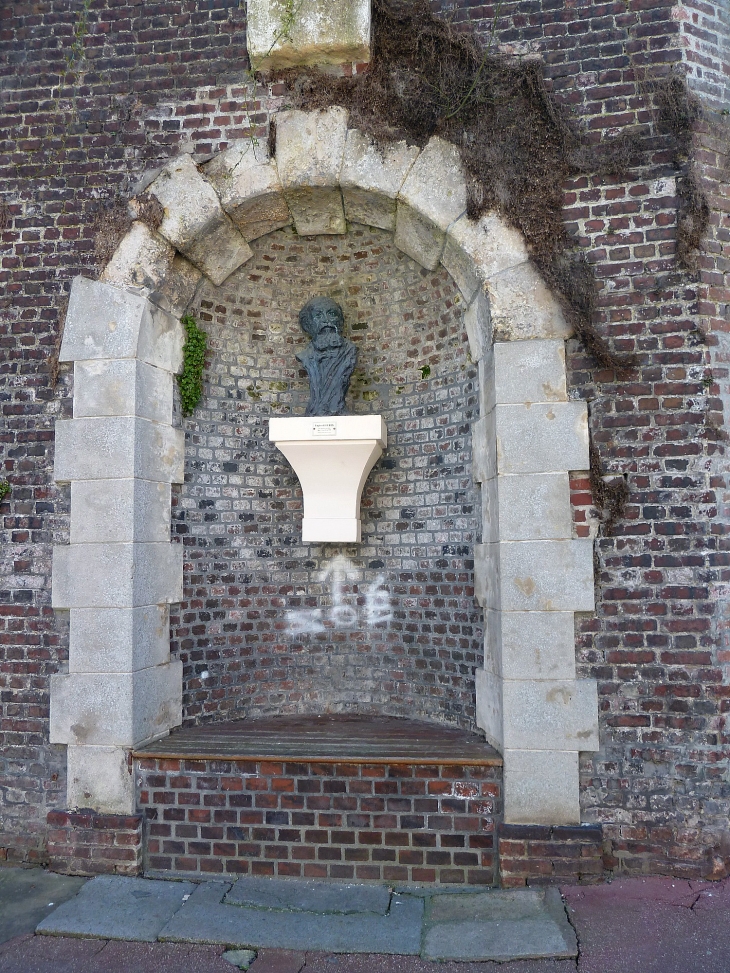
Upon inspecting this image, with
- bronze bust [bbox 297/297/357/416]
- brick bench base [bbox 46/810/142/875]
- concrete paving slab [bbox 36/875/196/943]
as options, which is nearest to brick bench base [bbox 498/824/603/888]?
concrete paving slab [bbox 36/875/196/943]

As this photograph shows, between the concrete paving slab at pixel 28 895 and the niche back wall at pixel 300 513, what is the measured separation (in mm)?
1080

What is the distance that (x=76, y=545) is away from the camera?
408 centimetres

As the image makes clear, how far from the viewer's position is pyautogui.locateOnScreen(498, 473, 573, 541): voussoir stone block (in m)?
3.72

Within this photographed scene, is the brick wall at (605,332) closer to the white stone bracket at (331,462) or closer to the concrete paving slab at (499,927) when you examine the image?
the concrete paving slab at (499,927)

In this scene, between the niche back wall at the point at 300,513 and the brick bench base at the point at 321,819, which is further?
the niche back wall at the point at 300,513

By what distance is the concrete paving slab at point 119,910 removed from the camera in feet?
10.8

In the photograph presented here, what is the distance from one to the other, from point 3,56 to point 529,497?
13.6ft

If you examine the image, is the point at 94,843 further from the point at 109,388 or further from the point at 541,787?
the point at 109,388

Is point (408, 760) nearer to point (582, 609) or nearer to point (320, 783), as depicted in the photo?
point (320, 783)

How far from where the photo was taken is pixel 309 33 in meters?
4.12

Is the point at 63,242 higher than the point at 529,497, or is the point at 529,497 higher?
the point at 63,242

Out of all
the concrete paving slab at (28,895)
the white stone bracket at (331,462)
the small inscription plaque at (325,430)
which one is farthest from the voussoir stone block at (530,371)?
the concrete paving slab at (28,895)

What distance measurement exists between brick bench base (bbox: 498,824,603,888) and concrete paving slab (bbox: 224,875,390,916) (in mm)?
632

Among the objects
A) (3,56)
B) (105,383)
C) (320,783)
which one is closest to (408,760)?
(320,783)
